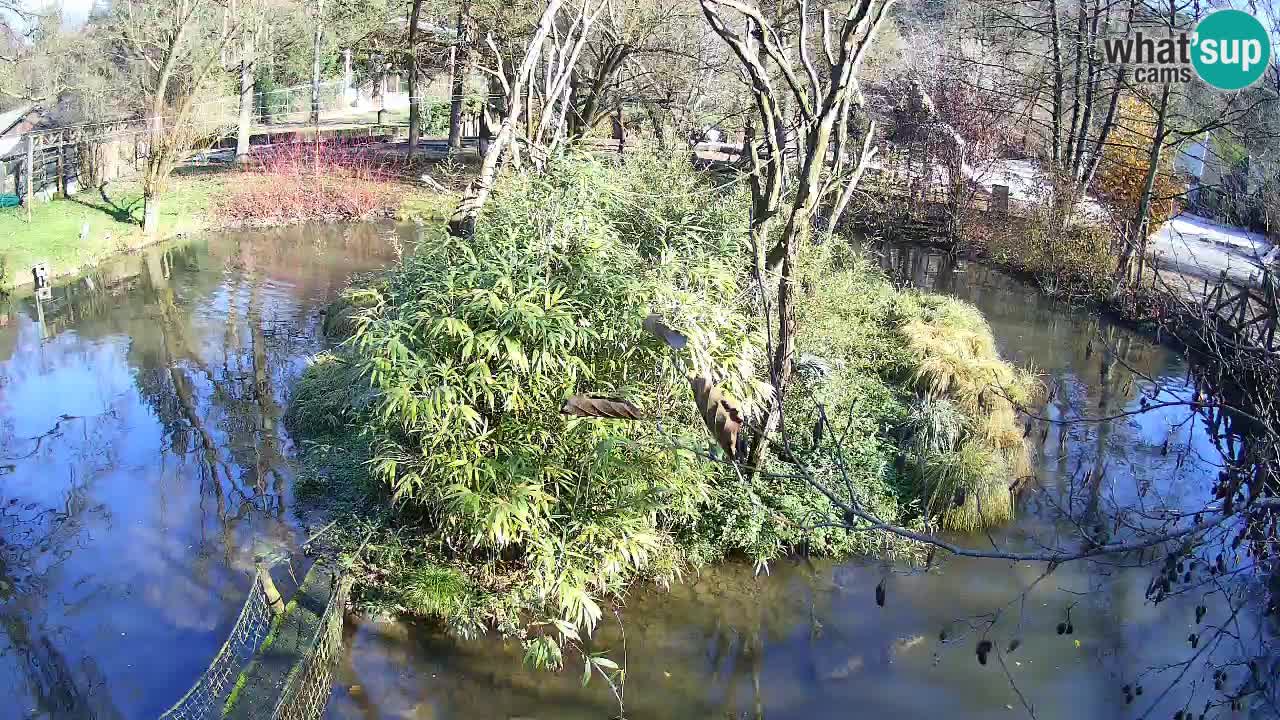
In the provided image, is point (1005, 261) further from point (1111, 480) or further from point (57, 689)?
point (57, 689)

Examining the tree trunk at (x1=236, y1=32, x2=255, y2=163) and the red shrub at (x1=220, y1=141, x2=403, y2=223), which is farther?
the tree trunk at (x1=236, y1=32, x2=255, y2=163)

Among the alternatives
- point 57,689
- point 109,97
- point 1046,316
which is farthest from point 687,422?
point 109,97

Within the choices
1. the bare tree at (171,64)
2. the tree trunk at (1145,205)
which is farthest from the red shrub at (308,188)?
the tree trunk at (1145,205)

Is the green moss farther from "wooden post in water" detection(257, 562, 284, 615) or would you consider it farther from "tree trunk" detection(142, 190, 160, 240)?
"tree trunk" detection(142, 190, 160, 240)

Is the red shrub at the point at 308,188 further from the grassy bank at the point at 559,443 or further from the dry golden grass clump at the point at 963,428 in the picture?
the dry golden grass clump at the point at 963,428

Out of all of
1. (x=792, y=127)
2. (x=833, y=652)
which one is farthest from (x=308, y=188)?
(x=833, y=652)

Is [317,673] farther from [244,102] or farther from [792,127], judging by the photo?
[244,102]

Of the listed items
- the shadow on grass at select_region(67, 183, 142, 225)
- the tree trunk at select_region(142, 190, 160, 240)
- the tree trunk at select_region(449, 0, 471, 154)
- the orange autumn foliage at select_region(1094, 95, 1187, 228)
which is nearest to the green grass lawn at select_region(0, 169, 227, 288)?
the shadow on grass at select_region(67, 183, 142, 225)
